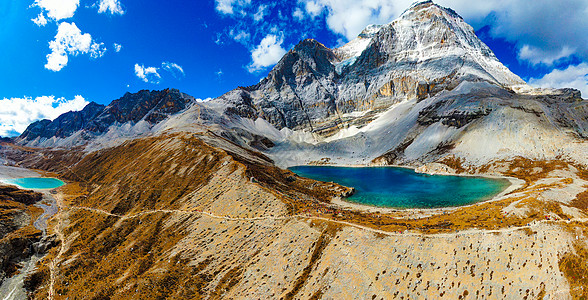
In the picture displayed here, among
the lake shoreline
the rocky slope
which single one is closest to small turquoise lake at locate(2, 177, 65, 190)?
the rocky slope

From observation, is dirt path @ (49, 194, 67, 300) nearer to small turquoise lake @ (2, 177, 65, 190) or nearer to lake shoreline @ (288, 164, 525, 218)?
lake shoreline @ (288, 164, 525, 218)

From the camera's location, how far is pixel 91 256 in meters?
52.2

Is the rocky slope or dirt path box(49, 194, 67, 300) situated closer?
the rocky slope

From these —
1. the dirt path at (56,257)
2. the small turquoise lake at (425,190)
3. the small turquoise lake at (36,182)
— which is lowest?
the small turquoise lake at (425,190)

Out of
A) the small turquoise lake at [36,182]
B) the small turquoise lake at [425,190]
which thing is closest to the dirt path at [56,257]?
the small turquoise lake at [425,190]

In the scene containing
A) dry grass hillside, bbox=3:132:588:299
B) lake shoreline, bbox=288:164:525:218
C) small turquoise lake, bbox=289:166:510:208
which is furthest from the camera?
small turquoise lake, bbox=289:166:510:208

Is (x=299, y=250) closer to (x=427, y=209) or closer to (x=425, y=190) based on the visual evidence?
(x=427, y=209)

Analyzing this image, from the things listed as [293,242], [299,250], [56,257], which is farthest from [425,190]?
[56,257]

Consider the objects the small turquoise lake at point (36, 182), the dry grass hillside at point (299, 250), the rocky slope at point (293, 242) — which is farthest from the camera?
the small turquoise lake at point (36, 182)

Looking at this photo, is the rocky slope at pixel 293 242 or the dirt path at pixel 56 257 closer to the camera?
the rocky slope at pixel 293 242

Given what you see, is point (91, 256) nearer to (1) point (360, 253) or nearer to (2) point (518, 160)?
(1) point (360, 253)

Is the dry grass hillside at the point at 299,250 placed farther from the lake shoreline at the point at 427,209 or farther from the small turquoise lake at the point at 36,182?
the small turquoise lake at the point at 36,182

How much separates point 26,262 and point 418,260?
7763 centimetres

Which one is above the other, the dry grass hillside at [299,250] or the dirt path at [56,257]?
the dirt path at [56,257]
